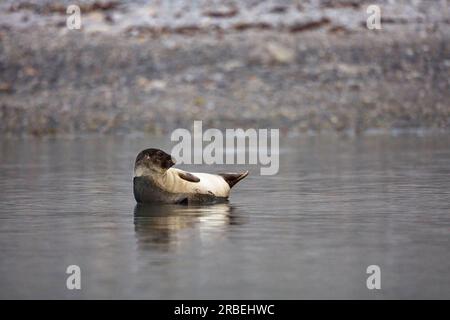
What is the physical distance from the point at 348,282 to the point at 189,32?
40.5 m

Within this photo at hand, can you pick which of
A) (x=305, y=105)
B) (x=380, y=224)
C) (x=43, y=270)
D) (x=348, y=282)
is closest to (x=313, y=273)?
(x=348, y=282)

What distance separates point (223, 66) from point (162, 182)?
31032 millimetres

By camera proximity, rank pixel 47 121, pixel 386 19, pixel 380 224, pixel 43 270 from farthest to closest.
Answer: pixel 386 19 < pixel 47 121 < pixel 380 224 < pixel 43 270

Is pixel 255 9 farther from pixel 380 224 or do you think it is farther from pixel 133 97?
pixel 380 224

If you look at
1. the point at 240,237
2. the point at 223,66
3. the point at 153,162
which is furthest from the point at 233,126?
the point at 240,237

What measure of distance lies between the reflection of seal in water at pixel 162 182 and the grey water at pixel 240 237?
256 mm

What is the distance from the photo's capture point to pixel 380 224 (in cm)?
1358

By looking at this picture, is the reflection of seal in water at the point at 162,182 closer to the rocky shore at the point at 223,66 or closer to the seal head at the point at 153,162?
the seal head at the point at 153,162

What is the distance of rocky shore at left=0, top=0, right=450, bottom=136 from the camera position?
1678 inches

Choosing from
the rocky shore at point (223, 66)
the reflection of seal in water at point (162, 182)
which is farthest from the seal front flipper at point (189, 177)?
the rocky shore at point (223, 66)

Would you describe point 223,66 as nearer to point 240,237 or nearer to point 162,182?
point 162,182

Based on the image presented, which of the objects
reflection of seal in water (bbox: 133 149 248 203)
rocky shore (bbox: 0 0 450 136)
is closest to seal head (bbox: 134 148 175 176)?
reflection of seal in water (bbox: 133 149 248 203)

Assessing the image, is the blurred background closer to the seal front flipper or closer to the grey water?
the grey water

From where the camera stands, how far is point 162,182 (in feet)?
51.7
